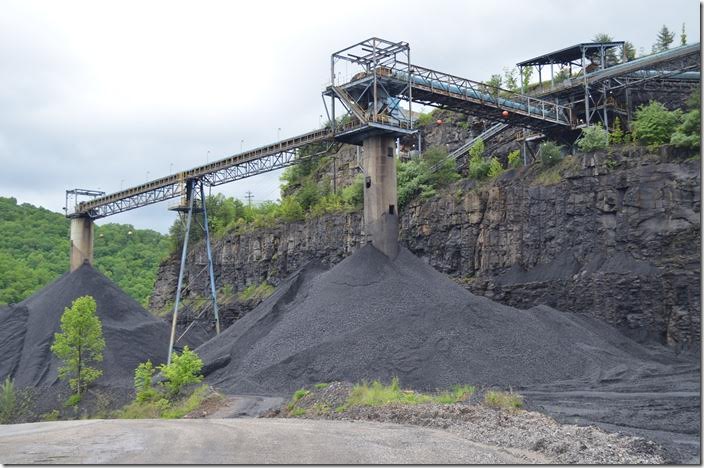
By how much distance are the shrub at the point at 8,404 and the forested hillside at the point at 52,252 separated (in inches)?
1379

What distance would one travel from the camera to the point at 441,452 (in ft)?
45.0

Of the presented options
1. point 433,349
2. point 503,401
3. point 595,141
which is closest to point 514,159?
point 595,141

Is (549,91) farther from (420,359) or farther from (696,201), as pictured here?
(420,359)

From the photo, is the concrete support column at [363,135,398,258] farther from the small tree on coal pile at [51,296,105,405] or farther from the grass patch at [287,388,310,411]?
the small tree on coal pile at [51,296,105,405]

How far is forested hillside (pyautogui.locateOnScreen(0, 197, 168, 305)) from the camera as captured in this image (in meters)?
70.1

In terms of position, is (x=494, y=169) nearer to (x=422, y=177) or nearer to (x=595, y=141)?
(x=422, y=177)

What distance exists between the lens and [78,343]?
1378 inches

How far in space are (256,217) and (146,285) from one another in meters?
30.6

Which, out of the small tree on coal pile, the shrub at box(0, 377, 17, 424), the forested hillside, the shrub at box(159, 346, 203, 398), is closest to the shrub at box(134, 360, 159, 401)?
the shrub at box(159, 346, 203, 398)

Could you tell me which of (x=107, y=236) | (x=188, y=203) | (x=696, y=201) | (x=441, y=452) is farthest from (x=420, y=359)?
(x=107, y=236)

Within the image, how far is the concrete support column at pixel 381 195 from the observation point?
34000mm


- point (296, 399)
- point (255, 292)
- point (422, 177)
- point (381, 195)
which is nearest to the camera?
point (296, 399)

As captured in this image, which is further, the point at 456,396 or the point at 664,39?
the point at 664,39

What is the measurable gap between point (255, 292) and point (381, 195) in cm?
2070
